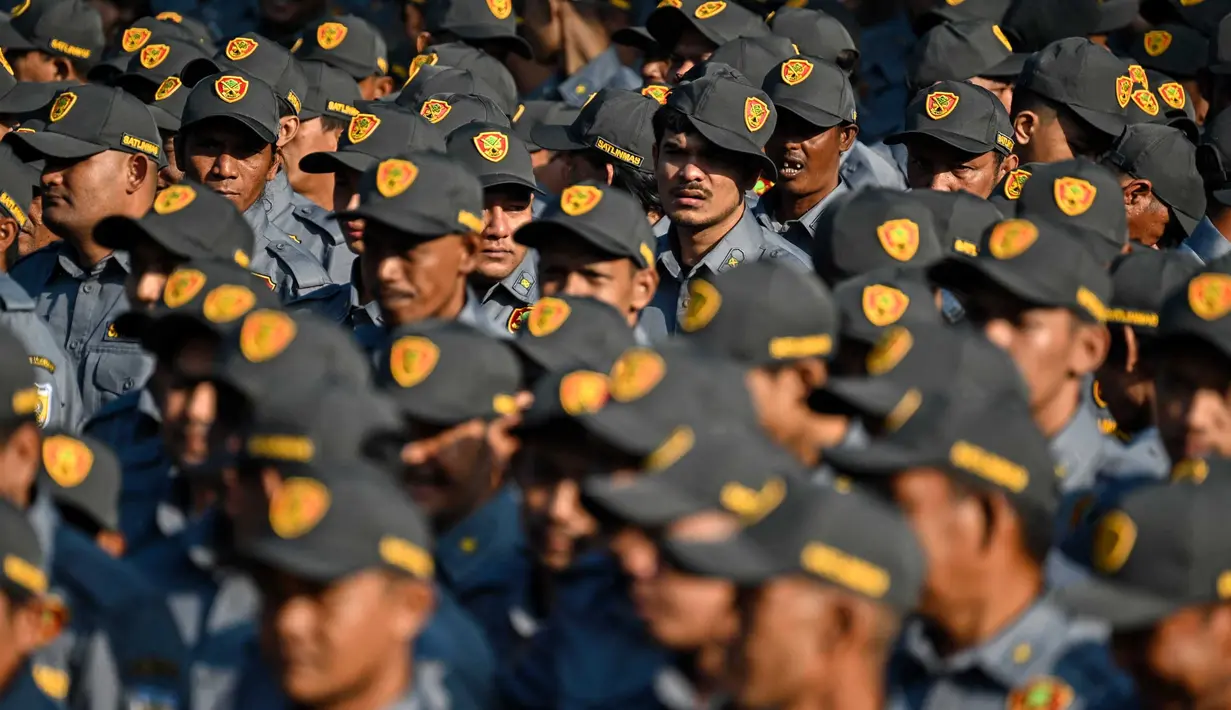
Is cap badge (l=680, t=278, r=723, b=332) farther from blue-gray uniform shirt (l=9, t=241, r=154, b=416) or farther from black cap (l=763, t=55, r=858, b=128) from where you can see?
black cap (l=763, t=55, r=858, b=128)

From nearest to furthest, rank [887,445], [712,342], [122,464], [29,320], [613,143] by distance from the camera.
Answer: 1. [887,445]
2. [712,342]
3. [122,464]
4. [29,320]
5. [613,143]

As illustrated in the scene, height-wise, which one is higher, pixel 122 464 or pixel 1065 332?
pixel 1065 332

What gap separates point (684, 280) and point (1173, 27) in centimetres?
405

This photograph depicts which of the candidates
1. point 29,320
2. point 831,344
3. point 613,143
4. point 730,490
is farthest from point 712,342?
point 613,143

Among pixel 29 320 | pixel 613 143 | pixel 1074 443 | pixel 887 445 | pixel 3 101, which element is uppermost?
pixel 887 445

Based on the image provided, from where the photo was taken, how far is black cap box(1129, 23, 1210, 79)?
36.9 ft

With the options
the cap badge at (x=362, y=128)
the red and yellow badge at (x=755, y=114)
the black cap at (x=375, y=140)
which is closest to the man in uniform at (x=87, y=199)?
the black cap at (x=375, y=140)

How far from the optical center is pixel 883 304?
6.46m

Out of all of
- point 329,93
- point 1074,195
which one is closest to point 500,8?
point 329,93

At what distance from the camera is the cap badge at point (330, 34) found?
11.5 meters

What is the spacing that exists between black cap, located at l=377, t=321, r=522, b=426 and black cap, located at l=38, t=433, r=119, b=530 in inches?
33.2

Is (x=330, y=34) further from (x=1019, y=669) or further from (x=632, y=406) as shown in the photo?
(x=1019, y=669)

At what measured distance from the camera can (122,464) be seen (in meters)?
7.09

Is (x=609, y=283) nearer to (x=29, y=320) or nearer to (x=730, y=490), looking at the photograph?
(x=29, y=320)
